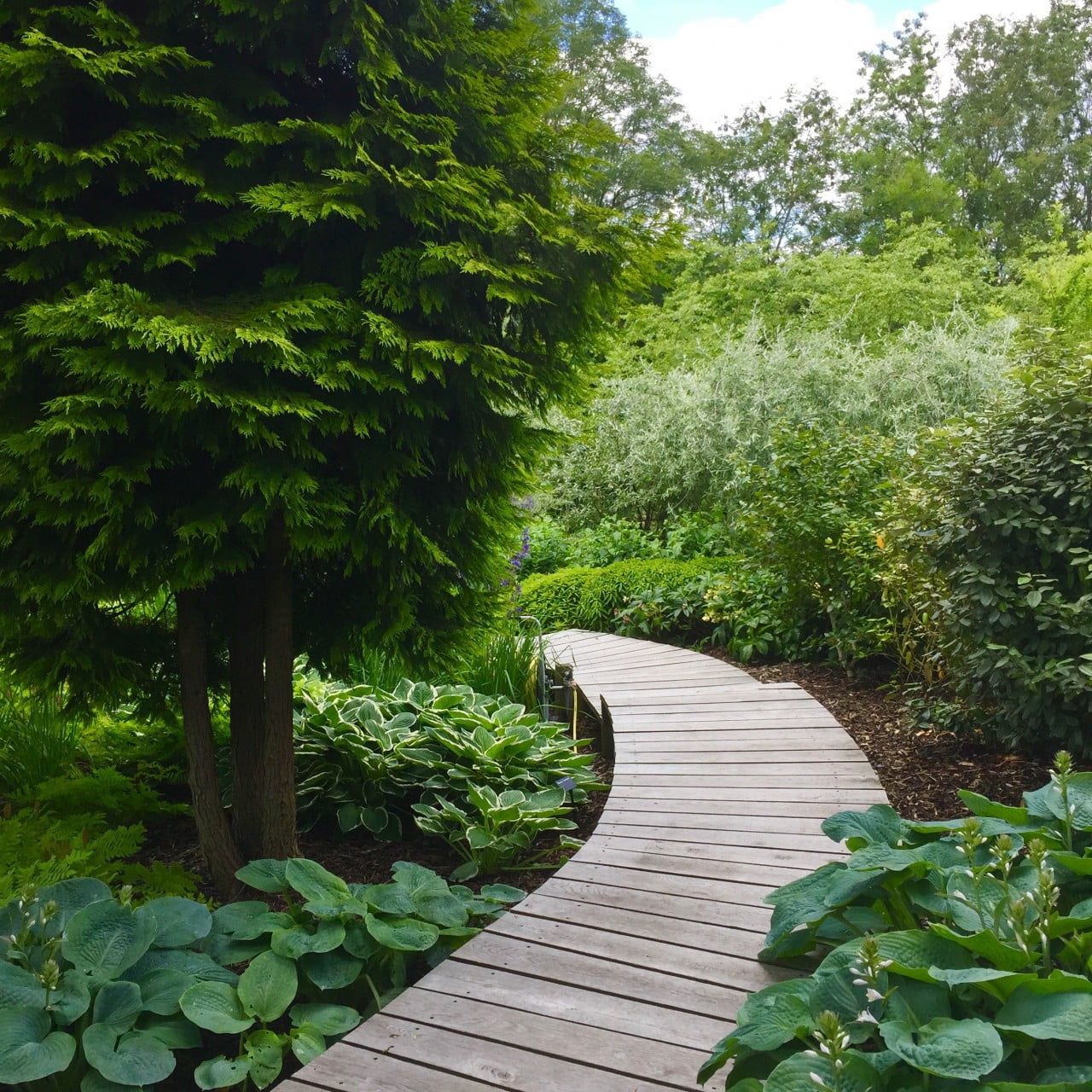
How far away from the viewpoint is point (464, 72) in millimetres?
2576

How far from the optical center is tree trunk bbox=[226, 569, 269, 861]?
2992 mm

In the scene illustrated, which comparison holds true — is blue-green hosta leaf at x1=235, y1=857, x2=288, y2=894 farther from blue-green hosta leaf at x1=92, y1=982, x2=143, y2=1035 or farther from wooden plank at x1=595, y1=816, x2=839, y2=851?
wooden plank at x1=595, y1=816, x2=839, y2=851

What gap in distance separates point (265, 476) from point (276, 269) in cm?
61

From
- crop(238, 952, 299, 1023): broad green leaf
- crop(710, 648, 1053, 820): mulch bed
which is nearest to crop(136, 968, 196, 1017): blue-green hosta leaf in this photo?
crop(238, 952, 299, 1023): broad green leaf

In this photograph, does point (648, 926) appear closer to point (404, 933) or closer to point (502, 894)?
point (502, 894)

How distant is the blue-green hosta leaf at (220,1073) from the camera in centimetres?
170

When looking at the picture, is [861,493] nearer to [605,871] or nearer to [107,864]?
[605,871]

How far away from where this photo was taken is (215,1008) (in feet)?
6.03

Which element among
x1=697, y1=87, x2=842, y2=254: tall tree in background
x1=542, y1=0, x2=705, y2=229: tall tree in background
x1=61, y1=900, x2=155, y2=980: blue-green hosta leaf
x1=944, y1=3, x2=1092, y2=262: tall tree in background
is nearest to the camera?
x1=61, y1=900, x2=155, y2=980: blue-green hosta leaf

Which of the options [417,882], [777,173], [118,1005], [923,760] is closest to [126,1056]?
[118,1005]

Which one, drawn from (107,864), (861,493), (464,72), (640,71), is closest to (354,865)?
(107,864)

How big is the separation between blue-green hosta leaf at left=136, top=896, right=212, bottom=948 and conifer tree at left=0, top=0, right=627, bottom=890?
2.56 feet

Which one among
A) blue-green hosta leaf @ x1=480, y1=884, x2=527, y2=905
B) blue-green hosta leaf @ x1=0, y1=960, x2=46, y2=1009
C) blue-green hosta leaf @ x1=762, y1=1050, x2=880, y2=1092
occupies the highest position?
blue-green hosta leaf @ x1=762, y1=1050, x2=880, y2=1092

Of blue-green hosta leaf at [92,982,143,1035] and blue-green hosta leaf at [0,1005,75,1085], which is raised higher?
blue-green hosta leaf at [0,1005,75,1085]
